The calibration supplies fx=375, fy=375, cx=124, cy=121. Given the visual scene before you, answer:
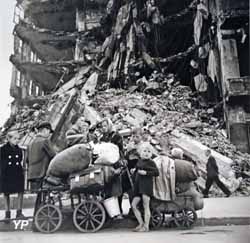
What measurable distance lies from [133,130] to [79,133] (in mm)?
364

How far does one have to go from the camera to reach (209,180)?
7.86 ft

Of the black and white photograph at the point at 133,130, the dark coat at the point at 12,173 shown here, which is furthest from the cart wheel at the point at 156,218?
the dark coat at the point at 12,173

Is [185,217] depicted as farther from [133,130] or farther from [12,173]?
[12,173]

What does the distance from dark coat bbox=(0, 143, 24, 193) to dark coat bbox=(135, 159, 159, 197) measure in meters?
0.73

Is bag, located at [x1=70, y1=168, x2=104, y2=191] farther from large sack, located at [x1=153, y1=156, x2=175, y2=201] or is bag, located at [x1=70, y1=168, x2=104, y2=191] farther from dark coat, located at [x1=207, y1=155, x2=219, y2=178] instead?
dark coat, located at [x1=207, y1=155, x2=219, y2=178]

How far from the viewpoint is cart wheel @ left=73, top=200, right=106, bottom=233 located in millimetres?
2146

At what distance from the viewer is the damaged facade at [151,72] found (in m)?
2.76

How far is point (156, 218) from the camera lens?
86.7 inches

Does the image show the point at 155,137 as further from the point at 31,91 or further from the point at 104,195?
the point at 31,91

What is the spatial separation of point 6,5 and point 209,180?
5.96 feet

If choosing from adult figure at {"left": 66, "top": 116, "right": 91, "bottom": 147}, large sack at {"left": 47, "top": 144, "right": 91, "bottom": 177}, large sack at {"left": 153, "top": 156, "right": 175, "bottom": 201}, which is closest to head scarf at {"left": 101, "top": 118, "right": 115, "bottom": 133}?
adult figure at {"left": 66, "top": 116, "right": 91, "bottom": 147}

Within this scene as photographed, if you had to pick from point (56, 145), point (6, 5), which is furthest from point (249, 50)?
point (6, 5)

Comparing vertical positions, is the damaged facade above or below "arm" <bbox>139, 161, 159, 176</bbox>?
above

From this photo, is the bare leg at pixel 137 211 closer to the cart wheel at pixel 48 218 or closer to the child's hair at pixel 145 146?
the child's hair at pixel 145 146
